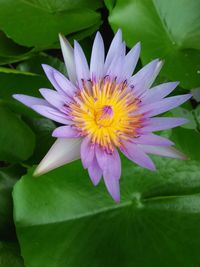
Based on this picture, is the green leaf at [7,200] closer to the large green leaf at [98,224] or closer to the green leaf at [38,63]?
the large green leaf at [98,224]

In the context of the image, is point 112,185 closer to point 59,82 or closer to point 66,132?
point 66,132

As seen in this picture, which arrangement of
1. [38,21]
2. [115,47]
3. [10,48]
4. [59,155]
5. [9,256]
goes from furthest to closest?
[10,48]
[38,21]
[9,256]
[115,47]
[59,155]

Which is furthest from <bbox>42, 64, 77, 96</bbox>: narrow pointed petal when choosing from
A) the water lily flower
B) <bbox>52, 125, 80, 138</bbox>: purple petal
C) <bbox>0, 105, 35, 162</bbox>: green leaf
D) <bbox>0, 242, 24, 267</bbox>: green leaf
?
<bbox>0, 242, 24, 267</bbox>: green leaf

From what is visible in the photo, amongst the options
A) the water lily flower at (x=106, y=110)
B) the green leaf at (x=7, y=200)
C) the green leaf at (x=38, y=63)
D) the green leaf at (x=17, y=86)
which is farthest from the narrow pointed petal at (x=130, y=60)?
the green leaf at (x=7, y=200)

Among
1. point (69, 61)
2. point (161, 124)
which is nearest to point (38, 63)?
point (69, 61)

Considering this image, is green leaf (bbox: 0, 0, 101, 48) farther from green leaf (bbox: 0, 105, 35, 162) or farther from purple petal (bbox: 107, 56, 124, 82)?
purple petal (bbox: 107, 56, 124, 82)

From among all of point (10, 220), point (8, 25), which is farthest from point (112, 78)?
point (10, 220)

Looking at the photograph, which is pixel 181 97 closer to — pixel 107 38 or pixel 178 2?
pixel 178 2

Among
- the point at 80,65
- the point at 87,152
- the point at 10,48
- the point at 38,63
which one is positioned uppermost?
the point at 10,48
